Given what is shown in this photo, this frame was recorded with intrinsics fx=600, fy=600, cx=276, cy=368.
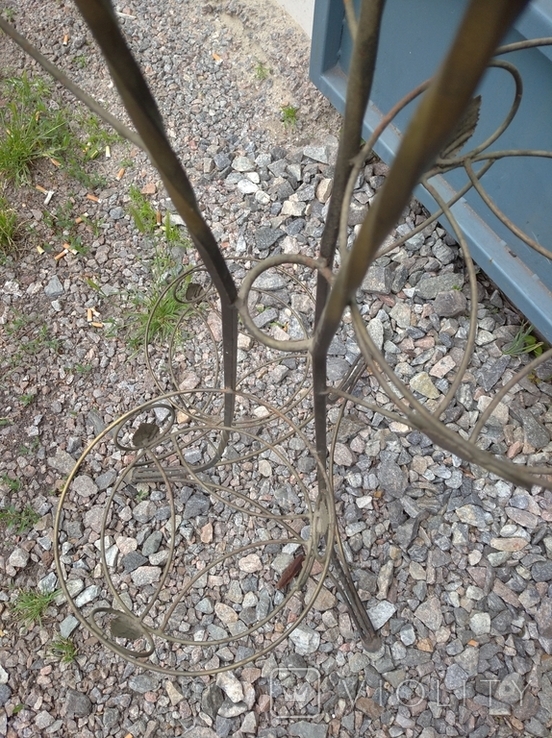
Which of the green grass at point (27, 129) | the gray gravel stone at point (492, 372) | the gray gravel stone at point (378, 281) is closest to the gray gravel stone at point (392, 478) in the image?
the gray gravel stone at point (492, 372)

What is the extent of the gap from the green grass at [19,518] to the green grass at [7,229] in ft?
1.91

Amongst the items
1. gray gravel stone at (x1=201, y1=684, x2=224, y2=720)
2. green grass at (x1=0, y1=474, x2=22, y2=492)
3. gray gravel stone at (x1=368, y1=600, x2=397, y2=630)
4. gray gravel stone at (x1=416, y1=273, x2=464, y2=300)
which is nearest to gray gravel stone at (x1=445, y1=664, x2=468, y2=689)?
gray gravel stone at (x1=368, y1=600, x2=397, y2=630)

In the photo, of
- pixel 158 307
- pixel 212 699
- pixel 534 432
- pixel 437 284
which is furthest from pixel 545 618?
pixel 158 307

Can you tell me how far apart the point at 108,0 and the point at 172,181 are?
138 mm

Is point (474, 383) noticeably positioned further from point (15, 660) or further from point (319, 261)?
point (15, 660)

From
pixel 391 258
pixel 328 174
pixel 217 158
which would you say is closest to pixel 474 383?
pixel 391 258

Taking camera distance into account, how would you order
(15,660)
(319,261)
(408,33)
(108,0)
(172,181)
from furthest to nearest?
(408,33), (15,660), (319,261), (172,181), (108,0)

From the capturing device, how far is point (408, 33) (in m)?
1.12

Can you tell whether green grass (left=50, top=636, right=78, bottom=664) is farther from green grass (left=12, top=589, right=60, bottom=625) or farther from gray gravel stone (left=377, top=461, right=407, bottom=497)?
gray gravel stone (left=377, top=461, right=407, bottom=497)

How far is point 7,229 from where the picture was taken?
4.28 ft

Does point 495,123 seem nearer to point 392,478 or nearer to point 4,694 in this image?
point 392,478

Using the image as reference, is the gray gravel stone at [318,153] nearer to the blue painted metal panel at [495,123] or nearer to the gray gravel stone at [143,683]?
the blue painted metal panel at [495,123]

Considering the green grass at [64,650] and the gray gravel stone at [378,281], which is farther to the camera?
the gray gravel stone at [378,281]

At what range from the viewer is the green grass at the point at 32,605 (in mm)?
1000
